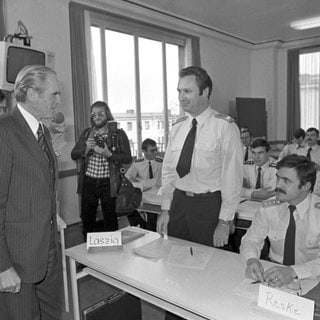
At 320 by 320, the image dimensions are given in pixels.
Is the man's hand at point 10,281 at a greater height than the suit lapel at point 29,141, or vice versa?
the suit lapel at point 29,141

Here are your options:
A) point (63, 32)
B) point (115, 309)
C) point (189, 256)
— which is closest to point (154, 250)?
point (189, 256)

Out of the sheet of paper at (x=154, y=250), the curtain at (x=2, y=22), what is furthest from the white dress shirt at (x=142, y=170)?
the sheet of paper at (x=154, y=250)

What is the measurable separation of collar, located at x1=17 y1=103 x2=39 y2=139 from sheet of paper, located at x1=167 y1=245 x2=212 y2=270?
792mm

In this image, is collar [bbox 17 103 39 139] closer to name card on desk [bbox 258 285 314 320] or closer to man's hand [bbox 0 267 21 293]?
man's hand [bbox 0 267 21 293]

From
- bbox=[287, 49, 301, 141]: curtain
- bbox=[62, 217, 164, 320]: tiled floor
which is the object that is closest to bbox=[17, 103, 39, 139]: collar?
bbox=[62, 217, 164, 320]: tiled floor

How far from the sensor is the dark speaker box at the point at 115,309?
5.50 ft

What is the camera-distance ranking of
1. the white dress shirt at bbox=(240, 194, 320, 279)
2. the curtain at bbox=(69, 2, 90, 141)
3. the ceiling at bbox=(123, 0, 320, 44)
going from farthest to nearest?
the ceiling at bbox=(123, 0, 320, 44), the curtain at bbox=(69, 2, 90, 141), the white dress shirt at bbox=(240, 194, 320, 279)

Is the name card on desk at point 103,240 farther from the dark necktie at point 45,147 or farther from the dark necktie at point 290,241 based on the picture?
the dark necktie at point 290,241

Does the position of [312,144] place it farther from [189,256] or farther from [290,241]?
[189,256]

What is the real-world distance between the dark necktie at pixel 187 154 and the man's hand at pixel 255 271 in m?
0.62

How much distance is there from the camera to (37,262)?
1367mm

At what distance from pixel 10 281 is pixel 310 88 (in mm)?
7570

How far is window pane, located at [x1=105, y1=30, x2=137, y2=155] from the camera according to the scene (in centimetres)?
507

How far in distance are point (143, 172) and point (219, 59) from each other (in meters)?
3.86
